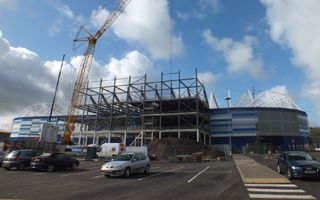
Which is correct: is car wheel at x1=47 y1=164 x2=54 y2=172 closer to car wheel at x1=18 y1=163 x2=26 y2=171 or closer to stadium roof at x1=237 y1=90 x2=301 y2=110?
car wheel at x1=18 y1=163 x2=26 y2=171

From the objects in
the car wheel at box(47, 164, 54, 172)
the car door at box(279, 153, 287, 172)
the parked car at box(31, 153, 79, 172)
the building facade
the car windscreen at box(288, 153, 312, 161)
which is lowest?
the car wheel at box(47, 164, 54, 172)

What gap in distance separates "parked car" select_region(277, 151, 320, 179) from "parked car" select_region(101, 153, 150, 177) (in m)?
8.52

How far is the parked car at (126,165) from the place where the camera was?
1609 centimetres

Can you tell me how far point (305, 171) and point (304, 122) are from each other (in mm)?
83177

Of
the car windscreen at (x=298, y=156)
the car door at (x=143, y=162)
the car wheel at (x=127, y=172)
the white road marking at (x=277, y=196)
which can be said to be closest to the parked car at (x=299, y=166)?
the car windscreen at (x=298, y=156)

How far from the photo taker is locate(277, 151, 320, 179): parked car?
43.2 ft

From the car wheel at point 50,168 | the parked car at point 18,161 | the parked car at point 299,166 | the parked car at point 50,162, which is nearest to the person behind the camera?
the parked car at point 299,166

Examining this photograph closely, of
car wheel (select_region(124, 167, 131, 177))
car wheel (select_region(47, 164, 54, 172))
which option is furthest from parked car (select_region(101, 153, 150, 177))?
car wheel (select_region(47, 164, 54, 172))

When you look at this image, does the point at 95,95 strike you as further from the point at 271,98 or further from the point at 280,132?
the point at 271,98

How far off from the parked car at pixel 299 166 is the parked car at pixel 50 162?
1548cm

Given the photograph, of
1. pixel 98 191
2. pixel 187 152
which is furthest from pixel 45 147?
pixel 98 191

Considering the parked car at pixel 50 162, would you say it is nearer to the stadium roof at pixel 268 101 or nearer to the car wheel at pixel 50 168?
the car wheel at pixel 50 168

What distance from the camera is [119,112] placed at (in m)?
80.8

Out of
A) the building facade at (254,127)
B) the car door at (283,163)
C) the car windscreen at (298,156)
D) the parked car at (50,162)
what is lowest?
the parked car at (50,162)
